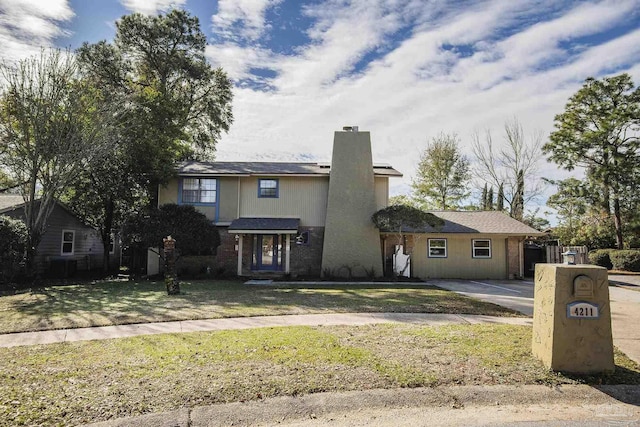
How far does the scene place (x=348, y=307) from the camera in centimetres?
984

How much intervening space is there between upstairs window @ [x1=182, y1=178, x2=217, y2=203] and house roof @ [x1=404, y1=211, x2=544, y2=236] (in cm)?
1012

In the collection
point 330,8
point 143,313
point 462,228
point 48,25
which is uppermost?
point 48,25

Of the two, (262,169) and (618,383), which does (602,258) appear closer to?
(262,169)

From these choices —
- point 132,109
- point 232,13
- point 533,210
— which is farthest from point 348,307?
point 533,210

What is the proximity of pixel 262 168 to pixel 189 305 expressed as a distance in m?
11.3

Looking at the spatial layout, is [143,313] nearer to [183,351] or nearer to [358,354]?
[183,351]

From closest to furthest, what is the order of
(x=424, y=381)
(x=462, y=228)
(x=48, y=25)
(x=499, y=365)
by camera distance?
(x=424, y=381) → (x=499, y=365) → (x=48, y=25) → (x=462, y=228)

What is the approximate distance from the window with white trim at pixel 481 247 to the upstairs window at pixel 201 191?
13543mm

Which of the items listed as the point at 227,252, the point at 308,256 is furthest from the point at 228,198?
the point at 308,256

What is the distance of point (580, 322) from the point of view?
4.95 metres

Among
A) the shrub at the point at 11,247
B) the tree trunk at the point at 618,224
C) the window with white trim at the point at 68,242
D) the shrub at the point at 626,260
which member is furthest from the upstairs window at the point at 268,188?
the tree trunk at the point at 618,224

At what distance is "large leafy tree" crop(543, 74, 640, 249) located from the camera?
2541 centimetres

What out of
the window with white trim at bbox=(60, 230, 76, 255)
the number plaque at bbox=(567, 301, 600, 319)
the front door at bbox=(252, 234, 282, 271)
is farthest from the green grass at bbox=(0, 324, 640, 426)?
the window with white trim at bbox=(60, 230, 76, 255)

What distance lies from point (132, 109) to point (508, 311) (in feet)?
62.3
